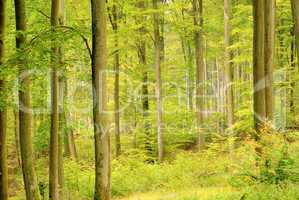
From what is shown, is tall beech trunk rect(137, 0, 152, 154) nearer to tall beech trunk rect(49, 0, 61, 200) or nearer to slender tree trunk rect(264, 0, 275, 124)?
slender tree trunk rect(264, 0, 275, 124)

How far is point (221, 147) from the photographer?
59.1 feet

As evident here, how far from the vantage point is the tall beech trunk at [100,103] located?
6527 mm

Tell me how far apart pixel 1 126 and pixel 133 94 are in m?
16.0

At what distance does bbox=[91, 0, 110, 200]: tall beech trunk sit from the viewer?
6527 mm

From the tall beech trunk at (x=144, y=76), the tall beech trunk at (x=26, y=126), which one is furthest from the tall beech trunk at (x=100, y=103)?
the tall beech trunk at (x=144, y=76)

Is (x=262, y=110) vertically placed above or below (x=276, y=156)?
above

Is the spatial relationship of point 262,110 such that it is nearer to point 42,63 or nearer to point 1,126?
point 42,63

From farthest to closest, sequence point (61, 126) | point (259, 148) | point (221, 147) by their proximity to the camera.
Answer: point (221, 147) → point (61, 126) → point (259, 148)

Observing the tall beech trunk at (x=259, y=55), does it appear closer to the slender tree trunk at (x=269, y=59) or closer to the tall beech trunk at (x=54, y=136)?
the slender tree trunk at (x=269, y=59)

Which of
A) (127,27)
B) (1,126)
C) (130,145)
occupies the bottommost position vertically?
(130,145)

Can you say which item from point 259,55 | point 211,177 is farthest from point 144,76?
point 259,55

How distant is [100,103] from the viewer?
6.57m

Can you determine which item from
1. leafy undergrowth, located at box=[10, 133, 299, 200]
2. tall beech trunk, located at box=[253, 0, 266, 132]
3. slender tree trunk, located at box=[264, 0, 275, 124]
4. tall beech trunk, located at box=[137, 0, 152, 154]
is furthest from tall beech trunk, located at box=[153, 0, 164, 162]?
tall beech trunk, located at box=[253, 0, 266, 132]

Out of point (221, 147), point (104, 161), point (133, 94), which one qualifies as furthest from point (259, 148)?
Answer: point (133, 94)
